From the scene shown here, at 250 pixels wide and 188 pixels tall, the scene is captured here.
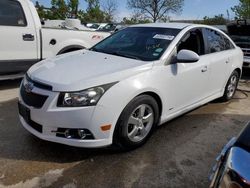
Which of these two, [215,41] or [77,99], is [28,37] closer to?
[77,99]

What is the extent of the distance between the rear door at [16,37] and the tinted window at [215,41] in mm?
3367

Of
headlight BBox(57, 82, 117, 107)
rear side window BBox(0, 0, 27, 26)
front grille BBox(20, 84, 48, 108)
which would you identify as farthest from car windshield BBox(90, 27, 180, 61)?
rear side window BBox(0, 0, 27, 26)

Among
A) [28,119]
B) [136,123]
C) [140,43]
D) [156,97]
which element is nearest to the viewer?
[28,119]

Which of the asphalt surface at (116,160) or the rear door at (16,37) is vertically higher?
the rear door at (16,37)

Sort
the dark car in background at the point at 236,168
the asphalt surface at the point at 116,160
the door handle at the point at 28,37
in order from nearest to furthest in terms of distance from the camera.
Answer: the dark car in background at the point at 236,168 → the asphalt surface at the point at 116,160 → the door handle at the point at 28,37

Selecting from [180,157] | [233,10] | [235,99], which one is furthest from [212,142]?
[233,10]

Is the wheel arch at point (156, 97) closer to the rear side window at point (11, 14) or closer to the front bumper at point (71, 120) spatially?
the front bumper at point (71, 120)

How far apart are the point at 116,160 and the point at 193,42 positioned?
2.27 metres

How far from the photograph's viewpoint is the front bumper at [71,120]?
10.2ft

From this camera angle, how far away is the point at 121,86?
331 centimetres

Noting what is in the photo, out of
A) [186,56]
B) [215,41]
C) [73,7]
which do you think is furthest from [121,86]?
[73,7]

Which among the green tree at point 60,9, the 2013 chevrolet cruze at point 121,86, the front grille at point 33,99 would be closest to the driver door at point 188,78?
the 2013 chevrolet cruze at point 121,86

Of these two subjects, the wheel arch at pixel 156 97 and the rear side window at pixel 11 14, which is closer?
the wheel arch at pixel 156 97

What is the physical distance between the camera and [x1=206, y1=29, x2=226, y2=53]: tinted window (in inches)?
195
